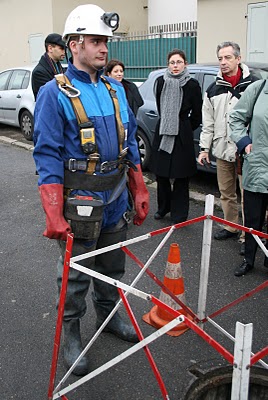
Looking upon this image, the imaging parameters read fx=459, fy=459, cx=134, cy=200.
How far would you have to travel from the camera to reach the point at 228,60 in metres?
4.11

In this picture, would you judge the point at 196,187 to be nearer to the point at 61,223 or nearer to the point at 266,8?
the point at 61,223

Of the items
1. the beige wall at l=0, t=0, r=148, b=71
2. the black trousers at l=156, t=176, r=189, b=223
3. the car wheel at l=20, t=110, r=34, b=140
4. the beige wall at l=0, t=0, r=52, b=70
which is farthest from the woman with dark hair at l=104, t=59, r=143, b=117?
the beige wall at l=0, t=0, r=52, b=70

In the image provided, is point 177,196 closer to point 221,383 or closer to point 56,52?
point 56,52

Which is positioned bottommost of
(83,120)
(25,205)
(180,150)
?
(25,205)

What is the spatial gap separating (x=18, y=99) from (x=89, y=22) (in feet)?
26.0

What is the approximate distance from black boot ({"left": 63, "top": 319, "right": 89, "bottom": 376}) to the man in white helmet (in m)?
0.15

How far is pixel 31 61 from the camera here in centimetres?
1695

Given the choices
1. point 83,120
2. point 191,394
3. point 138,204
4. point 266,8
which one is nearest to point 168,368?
point 191,394

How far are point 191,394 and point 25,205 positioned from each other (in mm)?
4294

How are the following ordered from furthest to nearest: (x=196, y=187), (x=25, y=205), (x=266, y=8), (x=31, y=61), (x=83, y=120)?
(x=31, y=61), (x=266, y=8), (x=196, y=187), (x=25, y=205), (x=83, y=120)

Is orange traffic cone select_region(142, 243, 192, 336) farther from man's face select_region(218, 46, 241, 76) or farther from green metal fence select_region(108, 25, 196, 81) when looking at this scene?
green metal fence select_region(108, 25, 196, 81)

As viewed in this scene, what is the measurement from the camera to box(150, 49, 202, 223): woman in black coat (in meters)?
4.63

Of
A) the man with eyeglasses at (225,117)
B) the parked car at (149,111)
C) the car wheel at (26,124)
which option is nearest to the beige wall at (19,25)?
the car wheel at (26,124)

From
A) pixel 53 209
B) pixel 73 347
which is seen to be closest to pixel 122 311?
pixel 73 347
